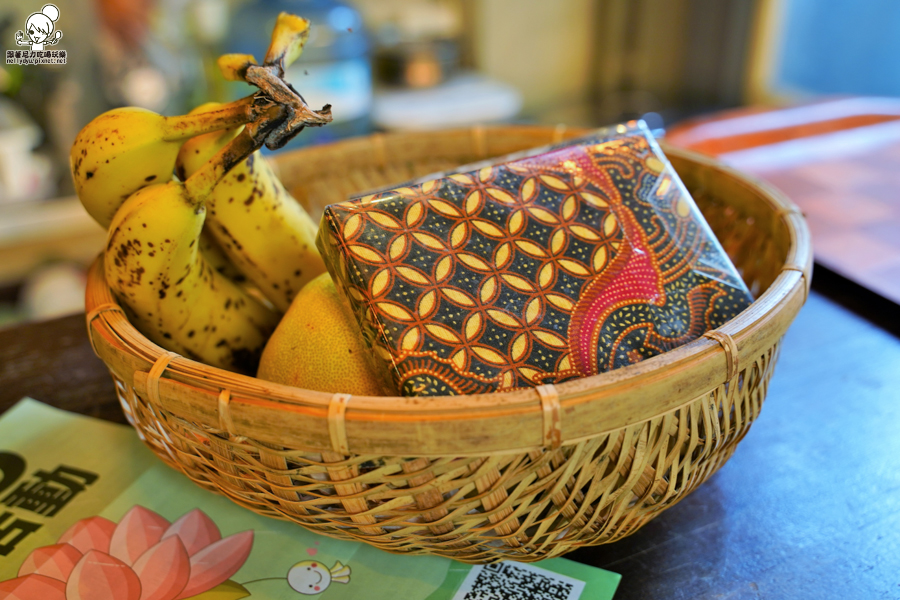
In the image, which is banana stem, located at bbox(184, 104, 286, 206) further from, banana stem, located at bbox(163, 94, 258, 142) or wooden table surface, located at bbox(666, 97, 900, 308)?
wooden table surface, located at bbox(666, 97, 900, 308)

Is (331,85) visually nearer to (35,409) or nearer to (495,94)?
(495,94)

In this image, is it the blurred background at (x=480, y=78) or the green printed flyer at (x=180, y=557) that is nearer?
the green printed flyer at (x=180, y=557)

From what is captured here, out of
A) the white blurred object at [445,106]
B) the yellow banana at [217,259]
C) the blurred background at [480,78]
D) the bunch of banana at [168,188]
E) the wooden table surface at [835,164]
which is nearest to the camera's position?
the bunch of banana at [168,188]

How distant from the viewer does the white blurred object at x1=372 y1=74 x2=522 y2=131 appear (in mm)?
1748

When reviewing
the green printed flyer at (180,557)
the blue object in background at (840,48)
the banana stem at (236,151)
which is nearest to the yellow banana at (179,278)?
the banana stem at (236,151)

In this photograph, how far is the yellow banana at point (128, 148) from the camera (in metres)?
0.46

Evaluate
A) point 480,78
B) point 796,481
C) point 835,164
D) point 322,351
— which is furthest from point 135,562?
point 480,78

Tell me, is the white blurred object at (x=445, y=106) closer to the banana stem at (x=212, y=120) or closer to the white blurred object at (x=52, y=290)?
the white blurred object at (x=52, y=290)

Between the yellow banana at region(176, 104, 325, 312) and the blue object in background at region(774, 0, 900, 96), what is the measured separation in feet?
6.10

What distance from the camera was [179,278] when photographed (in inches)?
18.9

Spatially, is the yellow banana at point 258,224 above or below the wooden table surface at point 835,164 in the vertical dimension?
above

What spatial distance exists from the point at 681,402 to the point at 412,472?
15 centimetres

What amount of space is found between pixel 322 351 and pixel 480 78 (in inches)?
69.1

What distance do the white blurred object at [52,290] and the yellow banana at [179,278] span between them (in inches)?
48.3
